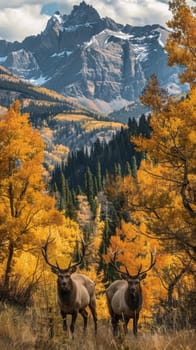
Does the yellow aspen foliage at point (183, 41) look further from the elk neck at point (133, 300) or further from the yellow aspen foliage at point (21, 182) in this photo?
the yellow aspen foliage at point (21, 182)

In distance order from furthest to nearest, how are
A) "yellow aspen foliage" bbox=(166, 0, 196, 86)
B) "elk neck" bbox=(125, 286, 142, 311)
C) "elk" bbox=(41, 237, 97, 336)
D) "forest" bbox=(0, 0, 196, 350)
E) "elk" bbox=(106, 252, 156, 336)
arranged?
"yellow aspen foliage" bbox=(166, 0, 196, 86)
"elk neck" bbox=(125, 286, 142, 311)
"elk" bbox=(106, 252, 156, 336)
"elk" bbox=(41, 237, 97, 336)
"forest" bbox=(0, 0, 196, 350)

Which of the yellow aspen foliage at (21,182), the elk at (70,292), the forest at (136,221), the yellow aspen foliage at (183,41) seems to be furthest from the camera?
the yellow aspen foliage at (21,182)

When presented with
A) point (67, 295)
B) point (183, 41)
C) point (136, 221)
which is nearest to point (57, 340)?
point (67, 295)

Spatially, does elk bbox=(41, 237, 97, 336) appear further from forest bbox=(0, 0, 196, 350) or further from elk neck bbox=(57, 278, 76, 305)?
Answer: forest bbox=(0, 0, 196, 350)

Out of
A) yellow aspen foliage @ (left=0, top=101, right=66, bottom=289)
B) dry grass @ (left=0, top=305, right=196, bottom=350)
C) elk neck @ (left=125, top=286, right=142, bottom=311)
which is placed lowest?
dry grass @ (left=0, top=305, right=196, bottom=350)

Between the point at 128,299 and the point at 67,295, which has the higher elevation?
the point at 67,295

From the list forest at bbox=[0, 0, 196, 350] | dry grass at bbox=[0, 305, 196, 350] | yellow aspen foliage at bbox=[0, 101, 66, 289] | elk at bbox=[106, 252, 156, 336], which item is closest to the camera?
dry grass at bbox=[0, 305, 196, 350]

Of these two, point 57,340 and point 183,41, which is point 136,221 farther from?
point 57,340

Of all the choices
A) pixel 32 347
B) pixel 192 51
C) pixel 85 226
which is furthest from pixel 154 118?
pixel 85 226

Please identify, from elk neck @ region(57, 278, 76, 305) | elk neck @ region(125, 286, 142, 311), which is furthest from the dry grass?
elk neck @ region(125, 286, 142, 311)

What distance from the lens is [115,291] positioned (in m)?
11.7

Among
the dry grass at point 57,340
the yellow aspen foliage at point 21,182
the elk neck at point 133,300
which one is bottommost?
the dry grass at point 57,340

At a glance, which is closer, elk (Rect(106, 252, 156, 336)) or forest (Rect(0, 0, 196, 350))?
forest (Rect(0, 0, 196, 350))

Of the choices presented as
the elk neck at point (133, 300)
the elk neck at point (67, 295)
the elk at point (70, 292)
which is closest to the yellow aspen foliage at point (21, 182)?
the elk at point (70, 292)
